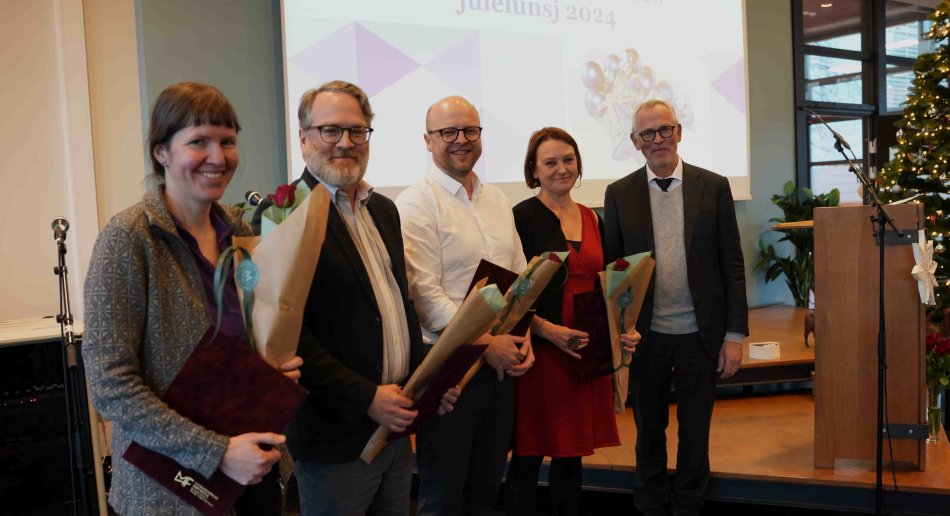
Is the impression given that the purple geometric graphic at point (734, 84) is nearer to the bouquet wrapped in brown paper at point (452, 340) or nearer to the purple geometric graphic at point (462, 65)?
the purple geometric graphic at point (462, 65)

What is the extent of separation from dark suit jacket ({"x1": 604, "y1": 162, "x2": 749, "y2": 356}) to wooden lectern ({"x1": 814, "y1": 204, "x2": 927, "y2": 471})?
0.45 m

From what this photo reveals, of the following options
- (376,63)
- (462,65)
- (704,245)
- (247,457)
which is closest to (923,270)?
(704,245)

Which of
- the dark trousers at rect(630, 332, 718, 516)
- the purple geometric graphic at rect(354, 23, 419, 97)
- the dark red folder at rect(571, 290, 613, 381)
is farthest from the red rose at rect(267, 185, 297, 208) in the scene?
the purple geometric graphic at rect(354, 23, 419, 97)

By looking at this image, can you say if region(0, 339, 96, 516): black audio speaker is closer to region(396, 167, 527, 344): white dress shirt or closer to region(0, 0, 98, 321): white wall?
region(0, 0, 98, 321): white wall

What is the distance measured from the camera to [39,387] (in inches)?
128

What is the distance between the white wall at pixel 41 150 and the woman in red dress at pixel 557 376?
2.71 meters

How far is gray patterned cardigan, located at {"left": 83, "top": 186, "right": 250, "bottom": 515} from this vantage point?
1203 mm

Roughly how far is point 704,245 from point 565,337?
73 centimetres

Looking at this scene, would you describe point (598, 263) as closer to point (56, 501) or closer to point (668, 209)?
point (668, 209)

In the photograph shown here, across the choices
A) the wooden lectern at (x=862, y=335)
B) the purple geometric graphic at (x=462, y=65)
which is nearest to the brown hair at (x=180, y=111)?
the wooden lectern at (x=862, y=335)

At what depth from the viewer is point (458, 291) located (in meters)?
2.28

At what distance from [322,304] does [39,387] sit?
91.8 inches

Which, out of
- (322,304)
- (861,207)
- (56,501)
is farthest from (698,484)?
(56,501)

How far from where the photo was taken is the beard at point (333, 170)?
5.77 ft
